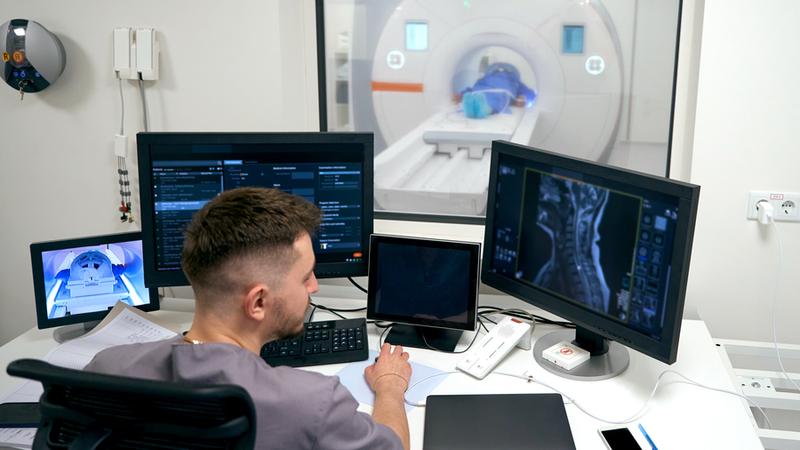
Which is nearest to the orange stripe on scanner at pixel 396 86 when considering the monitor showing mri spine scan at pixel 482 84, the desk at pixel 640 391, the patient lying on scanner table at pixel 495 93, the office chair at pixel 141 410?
the monitor showing mri spine scan at pixel 482 84

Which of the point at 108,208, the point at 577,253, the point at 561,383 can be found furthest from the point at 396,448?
the point at 108,208


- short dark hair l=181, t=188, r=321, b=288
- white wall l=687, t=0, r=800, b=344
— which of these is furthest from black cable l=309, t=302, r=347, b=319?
white wall l=687, t=0, r=800, b=344

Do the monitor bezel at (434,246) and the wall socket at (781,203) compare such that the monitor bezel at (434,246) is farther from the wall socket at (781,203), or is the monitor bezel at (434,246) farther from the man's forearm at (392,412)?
the wall socket at (781,203)

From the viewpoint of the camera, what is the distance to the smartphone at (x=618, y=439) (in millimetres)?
1336

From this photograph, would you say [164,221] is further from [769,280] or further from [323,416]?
[769,280]

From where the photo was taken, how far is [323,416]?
1089 mm

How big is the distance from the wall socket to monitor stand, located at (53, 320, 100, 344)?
177cm

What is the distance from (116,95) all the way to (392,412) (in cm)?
140

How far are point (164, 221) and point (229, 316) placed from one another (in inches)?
27.2

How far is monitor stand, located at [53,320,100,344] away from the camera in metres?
1.82

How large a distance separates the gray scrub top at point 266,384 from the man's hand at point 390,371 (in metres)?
0.36

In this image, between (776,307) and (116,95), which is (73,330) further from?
(776,307)

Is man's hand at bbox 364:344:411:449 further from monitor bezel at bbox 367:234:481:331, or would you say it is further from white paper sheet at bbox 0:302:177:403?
white paper sheet at bbox 0:302:177:403

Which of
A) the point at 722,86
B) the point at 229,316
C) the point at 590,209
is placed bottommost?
the point at 229,316
